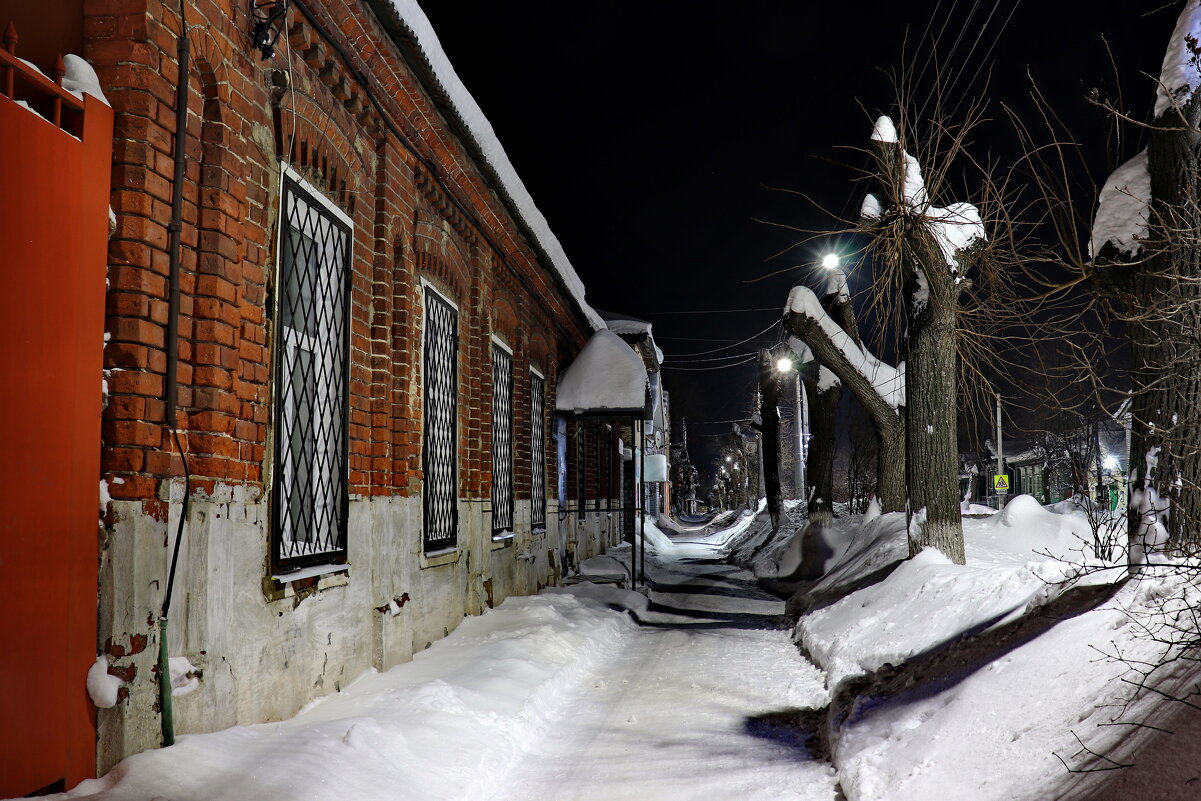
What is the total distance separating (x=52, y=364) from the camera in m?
3.25

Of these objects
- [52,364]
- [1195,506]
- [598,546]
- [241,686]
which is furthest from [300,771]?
[598,546]

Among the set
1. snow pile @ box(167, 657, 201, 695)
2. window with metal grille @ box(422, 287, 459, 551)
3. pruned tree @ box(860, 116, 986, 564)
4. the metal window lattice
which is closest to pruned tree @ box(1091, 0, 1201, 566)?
pruned tree @ box(860, 116, 986, 564)

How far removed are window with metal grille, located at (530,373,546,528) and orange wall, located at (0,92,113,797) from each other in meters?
9.71

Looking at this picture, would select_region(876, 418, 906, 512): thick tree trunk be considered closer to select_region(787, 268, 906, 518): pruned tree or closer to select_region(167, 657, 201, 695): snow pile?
select_region(787, 268, 906, 518): pruned tree

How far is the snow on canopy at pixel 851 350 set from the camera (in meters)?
12.6

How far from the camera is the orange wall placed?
3016 millimetres

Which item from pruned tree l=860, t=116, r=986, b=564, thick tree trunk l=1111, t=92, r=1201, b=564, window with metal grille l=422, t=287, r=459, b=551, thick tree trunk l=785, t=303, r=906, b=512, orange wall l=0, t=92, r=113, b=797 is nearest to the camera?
orange wall l=0, t=92, r=113, b=797

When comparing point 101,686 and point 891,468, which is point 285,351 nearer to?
point 101,686

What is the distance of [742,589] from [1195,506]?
11550mm

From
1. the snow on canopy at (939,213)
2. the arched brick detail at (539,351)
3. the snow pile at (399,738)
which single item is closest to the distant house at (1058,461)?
the arched brick detail at (539,351)

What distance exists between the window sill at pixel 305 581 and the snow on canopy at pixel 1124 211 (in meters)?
5.28

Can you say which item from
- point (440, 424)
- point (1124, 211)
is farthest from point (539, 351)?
point (1124, 211)

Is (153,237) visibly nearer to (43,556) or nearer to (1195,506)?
(43,556)

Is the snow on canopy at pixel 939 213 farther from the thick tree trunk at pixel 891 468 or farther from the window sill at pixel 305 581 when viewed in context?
the window sill at pixel 305 581
